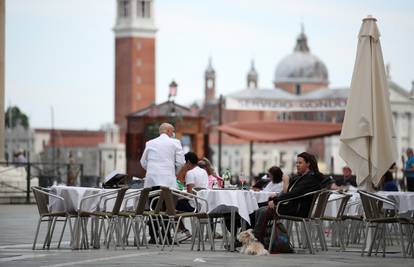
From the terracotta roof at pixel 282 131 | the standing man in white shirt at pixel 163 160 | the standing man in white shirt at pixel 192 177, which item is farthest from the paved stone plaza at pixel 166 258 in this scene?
the terracotta roof at pixel 282 131

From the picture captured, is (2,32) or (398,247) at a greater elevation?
(2,32)

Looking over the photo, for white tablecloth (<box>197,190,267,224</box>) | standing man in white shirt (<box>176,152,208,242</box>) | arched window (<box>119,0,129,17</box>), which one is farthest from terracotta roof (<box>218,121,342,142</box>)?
arched window (<box>119,0,129,17</box>)

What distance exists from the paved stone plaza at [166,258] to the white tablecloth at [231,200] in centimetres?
47

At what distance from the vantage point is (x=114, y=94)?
145875mm

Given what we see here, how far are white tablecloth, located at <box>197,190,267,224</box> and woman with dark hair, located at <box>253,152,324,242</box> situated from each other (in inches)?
10.9

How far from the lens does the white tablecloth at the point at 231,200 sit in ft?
50.3

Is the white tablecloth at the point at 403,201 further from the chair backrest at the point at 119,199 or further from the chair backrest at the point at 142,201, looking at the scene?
the chair backrest at the point at 119,199

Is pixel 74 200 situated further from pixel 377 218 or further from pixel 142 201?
pixel 377 218

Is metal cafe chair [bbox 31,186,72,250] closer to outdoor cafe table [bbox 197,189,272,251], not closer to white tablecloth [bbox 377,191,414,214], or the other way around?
outdoor cafe table [bbox 197,189,272,251]

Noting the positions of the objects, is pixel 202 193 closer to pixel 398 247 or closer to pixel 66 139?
pixel 398 247

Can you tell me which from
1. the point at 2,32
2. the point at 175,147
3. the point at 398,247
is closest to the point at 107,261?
the point at 175,147

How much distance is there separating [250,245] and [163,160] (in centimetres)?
Result: 237

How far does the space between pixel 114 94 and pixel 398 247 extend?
12899 centimetres

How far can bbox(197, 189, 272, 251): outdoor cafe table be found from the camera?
1532 cm
